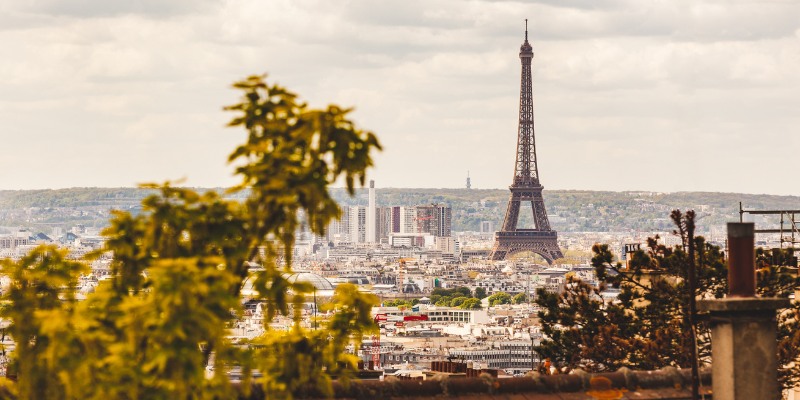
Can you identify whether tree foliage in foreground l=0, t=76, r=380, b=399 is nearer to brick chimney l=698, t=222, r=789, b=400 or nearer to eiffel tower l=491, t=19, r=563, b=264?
brick chimney l=698, t=222, r=789, b=400

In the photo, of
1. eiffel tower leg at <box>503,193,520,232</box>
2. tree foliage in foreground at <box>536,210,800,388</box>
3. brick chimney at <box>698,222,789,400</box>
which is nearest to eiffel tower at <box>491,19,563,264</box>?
eiffel tower leg at <box>503,193,520,232</box>

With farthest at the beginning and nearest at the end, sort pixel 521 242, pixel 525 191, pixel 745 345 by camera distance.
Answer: pixel 521 242
pixel 525 191
pixel 745 345

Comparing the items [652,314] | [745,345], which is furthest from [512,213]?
[745,345]

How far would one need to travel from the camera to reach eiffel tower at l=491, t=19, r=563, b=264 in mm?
173750

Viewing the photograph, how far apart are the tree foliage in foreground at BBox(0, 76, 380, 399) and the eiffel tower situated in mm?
165018

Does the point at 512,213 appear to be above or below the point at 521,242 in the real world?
above

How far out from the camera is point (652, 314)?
21109 mm

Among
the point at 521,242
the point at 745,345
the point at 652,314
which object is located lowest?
the point at 745,345

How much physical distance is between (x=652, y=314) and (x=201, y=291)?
51.5 ft

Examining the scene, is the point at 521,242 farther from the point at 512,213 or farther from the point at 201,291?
the point at 201,291

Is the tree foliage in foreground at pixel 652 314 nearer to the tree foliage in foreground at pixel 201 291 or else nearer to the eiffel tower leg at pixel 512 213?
the tree foliage in foreground at pixel 201 291

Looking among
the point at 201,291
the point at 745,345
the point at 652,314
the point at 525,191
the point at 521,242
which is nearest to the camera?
the point at 201,291

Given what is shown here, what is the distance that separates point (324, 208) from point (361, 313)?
80cm

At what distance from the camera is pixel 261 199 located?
21.6 feet
